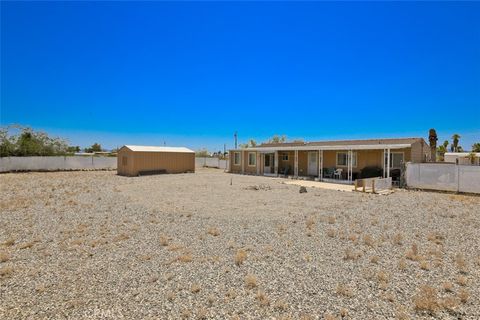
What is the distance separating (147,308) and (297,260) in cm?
267

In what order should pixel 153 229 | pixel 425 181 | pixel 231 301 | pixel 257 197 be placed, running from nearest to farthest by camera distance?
1. pixel 231 301
2. pixel 153 229
3. pixel 257 197
4. pixel 425 181

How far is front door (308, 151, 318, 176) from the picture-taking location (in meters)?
21.4

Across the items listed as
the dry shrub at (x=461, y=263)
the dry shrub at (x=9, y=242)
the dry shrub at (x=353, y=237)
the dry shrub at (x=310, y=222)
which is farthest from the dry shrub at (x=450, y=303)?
the dry shrub at (x=9, y=242)

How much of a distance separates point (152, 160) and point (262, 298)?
71.7 ft

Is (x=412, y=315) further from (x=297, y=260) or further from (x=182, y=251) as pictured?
(x=182, y=251)

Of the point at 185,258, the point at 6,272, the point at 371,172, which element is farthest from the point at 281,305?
the point at 371,172

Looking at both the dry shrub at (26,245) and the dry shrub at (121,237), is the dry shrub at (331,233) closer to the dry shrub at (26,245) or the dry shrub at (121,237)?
the dry shrub at (121,237)

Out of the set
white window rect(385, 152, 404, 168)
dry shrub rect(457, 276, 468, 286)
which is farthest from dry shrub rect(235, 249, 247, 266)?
white window rect(385, 152, 404, 168)

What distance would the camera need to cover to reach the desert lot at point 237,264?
134 inches

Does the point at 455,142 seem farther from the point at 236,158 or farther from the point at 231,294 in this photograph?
the point at 231,294

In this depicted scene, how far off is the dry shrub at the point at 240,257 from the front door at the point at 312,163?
56.4 ft

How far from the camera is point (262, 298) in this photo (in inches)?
141

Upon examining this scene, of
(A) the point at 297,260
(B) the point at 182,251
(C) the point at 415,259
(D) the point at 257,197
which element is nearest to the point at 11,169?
(D) the point at 257,197

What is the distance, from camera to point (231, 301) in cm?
353
